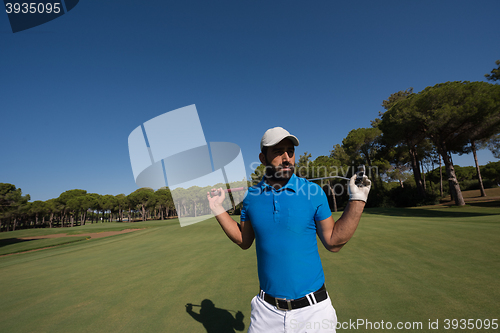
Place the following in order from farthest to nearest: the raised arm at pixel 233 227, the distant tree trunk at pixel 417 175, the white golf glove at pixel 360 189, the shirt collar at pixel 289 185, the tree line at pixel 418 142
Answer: the distant tree trunk at pixel 417 175
the tree line at pixel 418 142
the raised arm at pixel 233 227
the shirt collar at pixel 289 185
the white golf glove at pixel 360 189

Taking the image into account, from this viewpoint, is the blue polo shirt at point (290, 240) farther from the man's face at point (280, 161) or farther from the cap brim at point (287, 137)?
the cap brim at point (287, 137)

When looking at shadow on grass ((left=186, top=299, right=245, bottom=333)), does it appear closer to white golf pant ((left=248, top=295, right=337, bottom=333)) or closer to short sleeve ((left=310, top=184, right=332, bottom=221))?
white golf pant ((left=248, top=295, right=337, bottom=333))

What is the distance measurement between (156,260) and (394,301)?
746 cm

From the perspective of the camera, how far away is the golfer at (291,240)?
5.36 ft

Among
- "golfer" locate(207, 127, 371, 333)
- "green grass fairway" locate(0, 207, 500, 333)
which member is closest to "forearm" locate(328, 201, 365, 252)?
"golfer" locate(207, 127, 371, 333)

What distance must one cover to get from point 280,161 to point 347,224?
0.72 m

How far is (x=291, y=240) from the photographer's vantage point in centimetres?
175

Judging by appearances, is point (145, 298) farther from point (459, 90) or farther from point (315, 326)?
point (459, 90)

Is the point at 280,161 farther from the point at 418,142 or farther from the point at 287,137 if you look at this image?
the point at 418,142

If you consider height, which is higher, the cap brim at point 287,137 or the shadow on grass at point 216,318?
the cap brim at point 287,137

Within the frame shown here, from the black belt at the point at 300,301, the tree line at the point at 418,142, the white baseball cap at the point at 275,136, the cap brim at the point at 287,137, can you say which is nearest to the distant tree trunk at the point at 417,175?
the tree line at the point at 418,142

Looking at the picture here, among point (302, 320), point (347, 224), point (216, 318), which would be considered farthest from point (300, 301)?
point (216, 318)

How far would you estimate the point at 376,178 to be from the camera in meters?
39.4

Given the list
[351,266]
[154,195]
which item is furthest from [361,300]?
[154,195]
